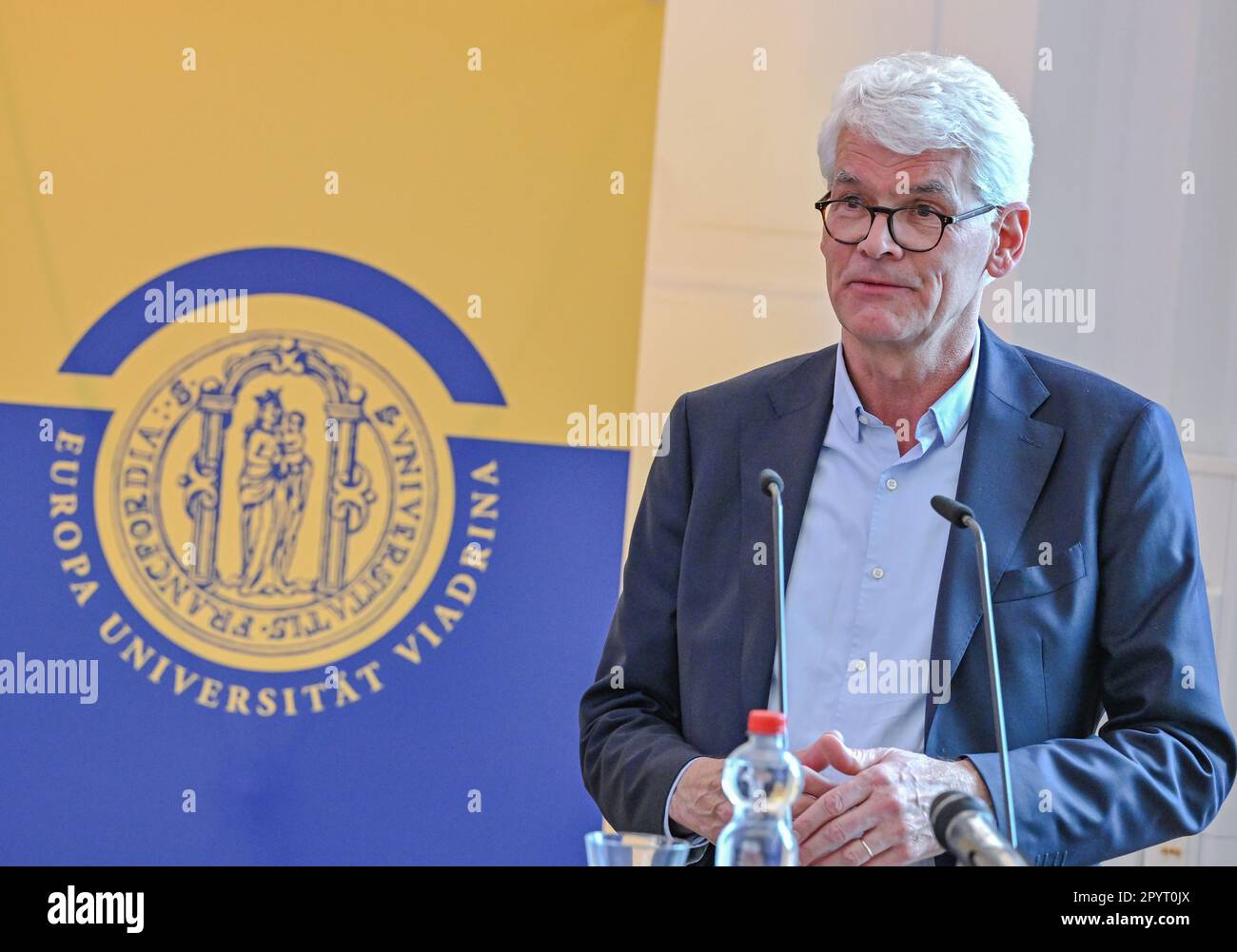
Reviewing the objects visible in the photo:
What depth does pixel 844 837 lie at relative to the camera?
5.49 feet

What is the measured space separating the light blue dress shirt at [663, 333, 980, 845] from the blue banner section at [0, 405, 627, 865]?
1.10 m

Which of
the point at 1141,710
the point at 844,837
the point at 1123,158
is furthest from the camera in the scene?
the point at 1123,158

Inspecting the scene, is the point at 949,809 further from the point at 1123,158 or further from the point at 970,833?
the point at 1123,158

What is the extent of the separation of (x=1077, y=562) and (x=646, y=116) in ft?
5.42

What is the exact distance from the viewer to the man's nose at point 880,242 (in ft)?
6.77

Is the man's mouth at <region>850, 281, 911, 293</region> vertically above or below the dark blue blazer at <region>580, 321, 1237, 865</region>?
above

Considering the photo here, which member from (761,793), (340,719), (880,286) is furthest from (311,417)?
(761,793)

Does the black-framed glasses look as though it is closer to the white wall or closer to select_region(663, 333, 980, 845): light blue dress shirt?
select_region(663, 333, 980, 845): light blue dress shirt

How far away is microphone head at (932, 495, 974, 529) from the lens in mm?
1624

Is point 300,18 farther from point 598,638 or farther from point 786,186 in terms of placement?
point 598,638

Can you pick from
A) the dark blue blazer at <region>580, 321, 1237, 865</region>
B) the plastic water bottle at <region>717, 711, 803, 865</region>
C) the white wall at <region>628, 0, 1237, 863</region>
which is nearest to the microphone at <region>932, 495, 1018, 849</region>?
the dark blue blazer at <region>580, 321, 1237, 865</region>

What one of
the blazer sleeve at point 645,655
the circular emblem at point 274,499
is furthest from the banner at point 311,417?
the blazer sleeve at point 645,655

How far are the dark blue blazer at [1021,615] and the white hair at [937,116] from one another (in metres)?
0.28

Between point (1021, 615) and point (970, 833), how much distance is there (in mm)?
920
